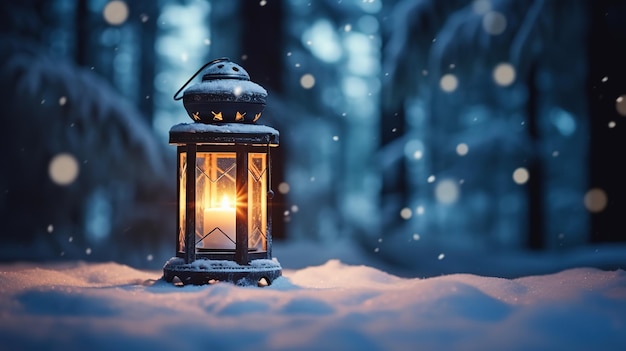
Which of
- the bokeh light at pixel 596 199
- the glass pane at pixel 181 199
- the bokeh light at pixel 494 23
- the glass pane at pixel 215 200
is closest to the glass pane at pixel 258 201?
the glass pane at pixel 215 200

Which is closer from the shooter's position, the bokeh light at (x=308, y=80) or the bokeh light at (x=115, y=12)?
the bokeh light at (x=115, y=12)

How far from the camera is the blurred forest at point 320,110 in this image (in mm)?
9414

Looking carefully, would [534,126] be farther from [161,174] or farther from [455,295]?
[455,295]

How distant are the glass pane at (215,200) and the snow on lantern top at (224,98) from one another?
297 millimetres

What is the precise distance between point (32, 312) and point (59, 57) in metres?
5.56

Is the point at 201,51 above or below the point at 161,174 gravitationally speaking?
above

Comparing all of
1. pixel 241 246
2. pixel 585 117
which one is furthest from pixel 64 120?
pixel 585 117

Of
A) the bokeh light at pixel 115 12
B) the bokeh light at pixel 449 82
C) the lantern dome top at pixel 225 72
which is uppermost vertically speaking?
the bokeh light at pixel 115 12

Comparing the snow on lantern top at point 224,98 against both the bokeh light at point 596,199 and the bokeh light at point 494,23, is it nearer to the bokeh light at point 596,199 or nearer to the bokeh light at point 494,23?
the bokeh light at point 494,23

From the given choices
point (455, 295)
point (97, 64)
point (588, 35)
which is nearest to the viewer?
point (455, 295)

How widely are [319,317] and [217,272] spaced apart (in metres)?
1.48

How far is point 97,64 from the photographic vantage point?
11445 mm

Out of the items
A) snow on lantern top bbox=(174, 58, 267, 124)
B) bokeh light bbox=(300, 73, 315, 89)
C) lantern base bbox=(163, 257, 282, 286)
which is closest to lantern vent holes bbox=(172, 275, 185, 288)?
lantern base bbox=(163, 257, 282, 286)

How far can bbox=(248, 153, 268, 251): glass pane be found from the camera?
605cm
